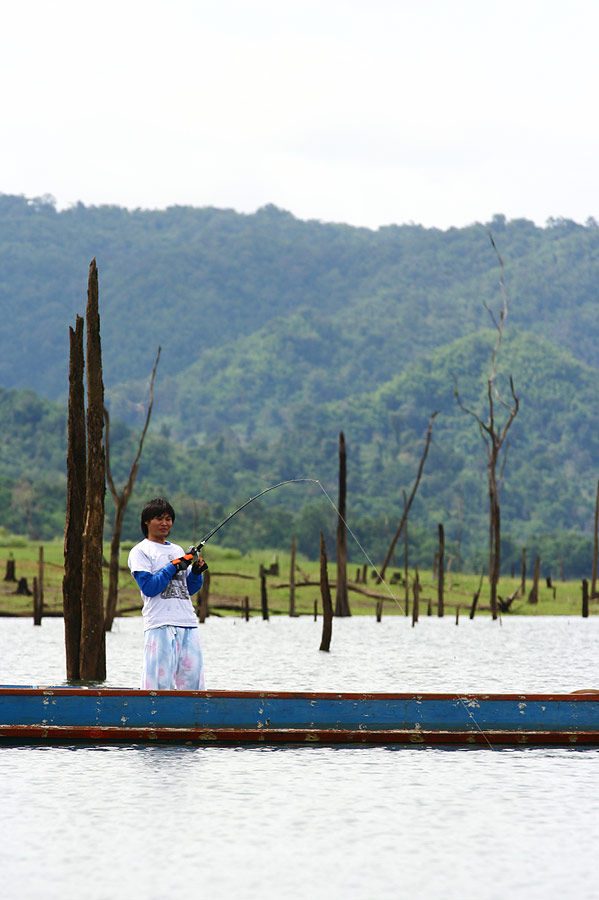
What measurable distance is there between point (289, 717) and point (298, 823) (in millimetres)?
3182

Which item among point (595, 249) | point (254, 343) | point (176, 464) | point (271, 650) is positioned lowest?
point (271, 650)

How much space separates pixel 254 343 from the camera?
182125 mm

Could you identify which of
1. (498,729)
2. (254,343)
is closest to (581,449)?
(254,343)

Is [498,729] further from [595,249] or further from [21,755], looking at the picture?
[595,249]

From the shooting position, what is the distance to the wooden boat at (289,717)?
13.9 m

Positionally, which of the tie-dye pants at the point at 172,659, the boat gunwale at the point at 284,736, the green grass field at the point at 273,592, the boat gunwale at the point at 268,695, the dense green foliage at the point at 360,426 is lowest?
the green grass field at the point at 273,592

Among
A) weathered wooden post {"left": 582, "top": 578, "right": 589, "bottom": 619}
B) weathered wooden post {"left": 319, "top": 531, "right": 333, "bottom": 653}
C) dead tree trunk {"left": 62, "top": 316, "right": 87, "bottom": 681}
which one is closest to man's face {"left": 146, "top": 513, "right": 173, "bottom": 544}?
dead tree trunk {"left": 62, "top": 316, "right": 87, "bottom": 681}

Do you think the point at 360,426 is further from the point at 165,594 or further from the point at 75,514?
the point at 165,594

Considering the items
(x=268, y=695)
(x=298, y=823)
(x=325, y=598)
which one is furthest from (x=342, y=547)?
(x=298, y=823)

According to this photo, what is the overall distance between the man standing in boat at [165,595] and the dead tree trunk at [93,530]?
597 cm

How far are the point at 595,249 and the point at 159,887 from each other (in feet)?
649

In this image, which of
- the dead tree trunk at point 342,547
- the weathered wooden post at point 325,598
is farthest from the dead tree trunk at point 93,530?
the dead tree trunk at point 342,547

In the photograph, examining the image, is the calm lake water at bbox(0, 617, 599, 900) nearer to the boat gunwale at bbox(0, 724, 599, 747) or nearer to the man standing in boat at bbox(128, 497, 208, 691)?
the boat gunwale at bbox(0, 724, 599, 747)

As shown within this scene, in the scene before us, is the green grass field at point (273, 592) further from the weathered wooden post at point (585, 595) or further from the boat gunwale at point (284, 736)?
the boat gunwale at point (284, 736)
